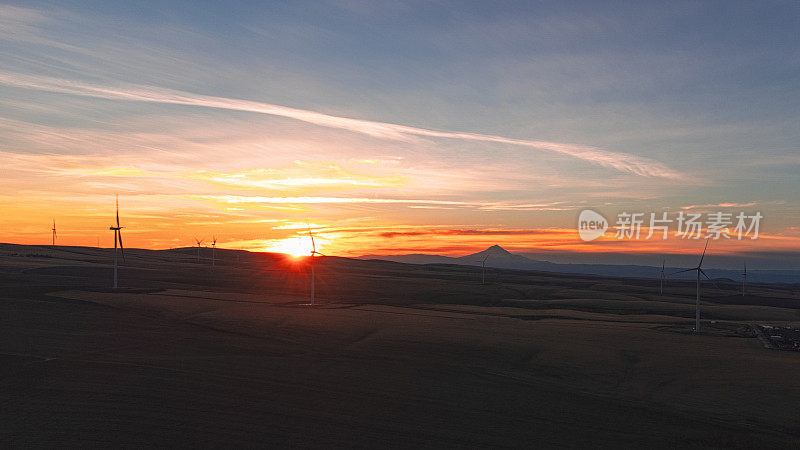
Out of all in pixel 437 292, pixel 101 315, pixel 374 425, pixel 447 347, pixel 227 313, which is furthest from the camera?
pixel 437 292

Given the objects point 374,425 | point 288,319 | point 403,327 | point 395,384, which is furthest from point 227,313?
point 374,425

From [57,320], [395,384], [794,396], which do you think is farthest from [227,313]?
[794,396]

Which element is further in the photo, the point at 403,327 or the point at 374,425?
the point at 403,327

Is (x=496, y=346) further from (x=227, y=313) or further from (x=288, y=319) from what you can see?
(x=227, y=313)

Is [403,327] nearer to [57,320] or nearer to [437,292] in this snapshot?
[57,320]

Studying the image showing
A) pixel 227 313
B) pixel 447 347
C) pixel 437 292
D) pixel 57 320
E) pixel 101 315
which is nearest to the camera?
pixel 447 347

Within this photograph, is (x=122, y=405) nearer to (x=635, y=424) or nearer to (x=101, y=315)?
(x=635, y=424)

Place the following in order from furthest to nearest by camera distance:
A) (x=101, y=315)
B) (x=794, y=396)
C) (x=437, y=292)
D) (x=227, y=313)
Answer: (x=437, y=292)
(x=227, y=313)
(x=101, y=315)
(x=794, y=396)

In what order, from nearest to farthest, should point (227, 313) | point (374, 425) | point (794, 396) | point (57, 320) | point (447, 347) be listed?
1. point (374, 425)
2. point (794, 396)
3. point (447, 347)
4. point (57, 320)
5. point (227, 313)

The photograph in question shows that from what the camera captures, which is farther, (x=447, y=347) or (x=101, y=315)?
(x=101, y=315)
